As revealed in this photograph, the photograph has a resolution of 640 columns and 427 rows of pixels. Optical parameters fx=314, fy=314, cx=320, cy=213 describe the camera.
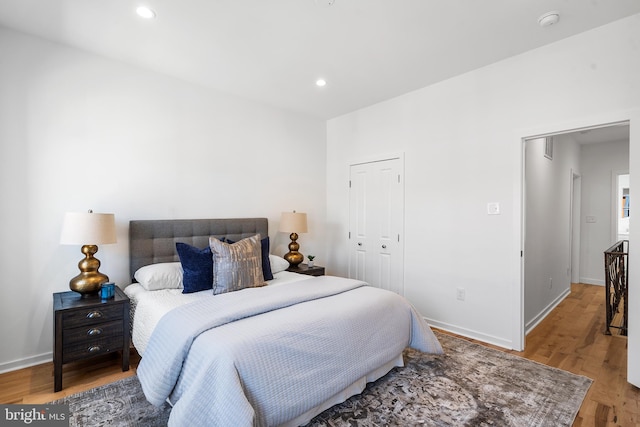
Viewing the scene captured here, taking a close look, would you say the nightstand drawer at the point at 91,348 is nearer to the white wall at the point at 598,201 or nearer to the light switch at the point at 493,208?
the light switch at the point at 493,208

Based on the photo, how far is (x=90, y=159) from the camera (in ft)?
9.08

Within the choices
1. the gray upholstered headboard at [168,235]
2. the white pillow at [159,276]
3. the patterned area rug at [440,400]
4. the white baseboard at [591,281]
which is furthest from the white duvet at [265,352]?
the white baseboard at [591,281]

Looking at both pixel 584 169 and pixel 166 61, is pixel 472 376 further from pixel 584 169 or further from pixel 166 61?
Answer: pixel 584 169

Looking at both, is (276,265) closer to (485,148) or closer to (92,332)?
(92,332)

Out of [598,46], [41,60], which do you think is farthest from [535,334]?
[41,60]

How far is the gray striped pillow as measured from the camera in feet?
8.64

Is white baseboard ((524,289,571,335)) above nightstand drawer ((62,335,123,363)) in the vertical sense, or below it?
below

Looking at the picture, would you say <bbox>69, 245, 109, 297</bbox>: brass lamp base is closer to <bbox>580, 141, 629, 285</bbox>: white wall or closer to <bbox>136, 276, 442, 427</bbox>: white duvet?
<bbox>136, 276, 442, 427</bbox>: white duvet

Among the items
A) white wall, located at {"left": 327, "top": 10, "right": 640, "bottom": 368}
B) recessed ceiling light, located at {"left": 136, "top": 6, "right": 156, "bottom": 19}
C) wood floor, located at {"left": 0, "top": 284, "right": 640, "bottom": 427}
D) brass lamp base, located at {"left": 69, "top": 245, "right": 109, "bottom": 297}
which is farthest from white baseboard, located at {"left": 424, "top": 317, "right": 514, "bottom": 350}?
recessed ceiling light, located at {"left": 136, "top": 6, "right": 156, "bottom": 19}

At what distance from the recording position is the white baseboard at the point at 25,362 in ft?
7.99

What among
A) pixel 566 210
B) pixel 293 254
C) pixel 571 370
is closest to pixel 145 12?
pixel 293 254

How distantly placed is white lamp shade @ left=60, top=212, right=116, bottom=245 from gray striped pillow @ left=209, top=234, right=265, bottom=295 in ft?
2.67

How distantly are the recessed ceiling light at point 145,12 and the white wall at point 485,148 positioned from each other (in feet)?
8.67

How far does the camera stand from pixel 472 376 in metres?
2.38
